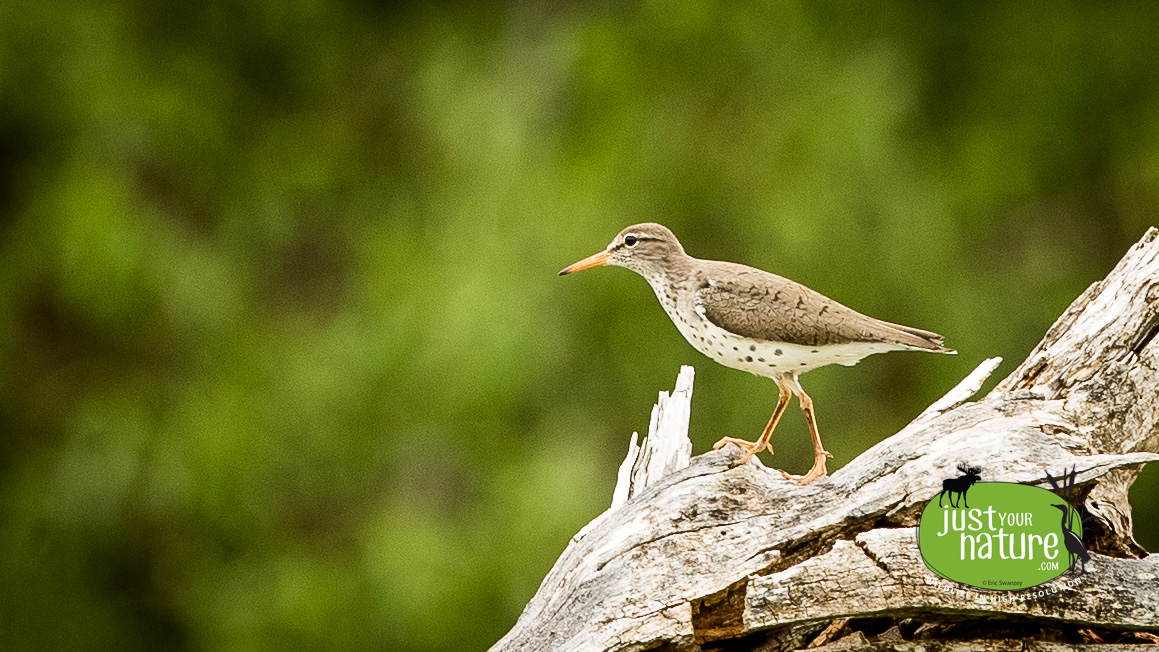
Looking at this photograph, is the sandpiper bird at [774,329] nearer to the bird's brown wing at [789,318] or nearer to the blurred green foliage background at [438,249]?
the bird's brown wing at [789,318]

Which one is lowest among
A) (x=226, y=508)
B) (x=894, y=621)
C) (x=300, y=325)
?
(x=894, y=621)

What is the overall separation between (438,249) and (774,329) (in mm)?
6805

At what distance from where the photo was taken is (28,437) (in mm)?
13016

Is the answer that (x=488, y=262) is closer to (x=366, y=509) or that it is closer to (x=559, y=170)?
(x=559, y=170)

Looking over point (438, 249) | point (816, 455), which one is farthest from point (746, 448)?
point (438, 249)

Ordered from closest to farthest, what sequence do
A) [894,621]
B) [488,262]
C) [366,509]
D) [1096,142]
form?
1. [894,621]
2. [488,262]
3. [366,509]
4. [1096,142]

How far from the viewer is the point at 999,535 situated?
4.67 m

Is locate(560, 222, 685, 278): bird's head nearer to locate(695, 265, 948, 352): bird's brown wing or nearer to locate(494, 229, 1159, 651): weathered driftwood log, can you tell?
locate(695, 265, 948, 352): bird's brown wing

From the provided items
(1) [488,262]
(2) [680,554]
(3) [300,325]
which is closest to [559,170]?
(1) [488,262]

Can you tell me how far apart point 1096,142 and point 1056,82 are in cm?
74

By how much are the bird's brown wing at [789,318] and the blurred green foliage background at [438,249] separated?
5.29 m

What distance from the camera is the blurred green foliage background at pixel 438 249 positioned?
11609 millimetres

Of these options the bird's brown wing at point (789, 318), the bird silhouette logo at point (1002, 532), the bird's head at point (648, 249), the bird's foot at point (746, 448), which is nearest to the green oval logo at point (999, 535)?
the bird silhouette logo at point (1002, 532)

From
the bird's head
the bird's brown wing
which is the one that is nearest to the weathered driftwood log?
the bird's brown wing
